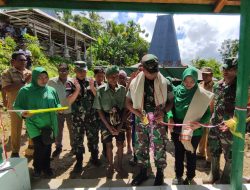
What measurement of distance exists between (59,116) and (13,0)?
2309 mm

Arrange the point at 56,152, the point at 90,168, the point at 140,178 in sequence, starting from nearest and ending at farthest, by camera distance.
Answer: the point at 140,178 < the point at 90,168 < the point at 56,152

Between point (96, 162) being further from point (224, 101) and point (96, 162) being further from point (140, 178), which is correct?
point (224, 101)

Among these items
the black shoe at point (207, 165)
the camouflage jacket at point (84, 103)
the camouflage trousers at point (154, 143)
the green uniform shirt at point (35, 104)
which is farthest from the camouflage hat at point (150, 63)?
the black shoe at point (207, 165)

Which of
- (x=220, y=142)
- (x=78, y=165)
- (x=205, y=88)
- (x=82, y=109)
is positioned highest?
(x=205, y=88)

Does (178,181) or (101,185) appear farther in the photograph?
(101,185)

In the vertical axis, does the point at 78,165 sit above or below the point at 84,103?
below

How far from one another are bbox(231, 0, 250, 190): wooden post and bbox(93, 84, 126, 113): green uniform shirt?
1626 mm

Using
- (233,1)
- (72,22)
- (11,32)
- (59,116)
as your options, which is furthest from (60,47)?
(72,22)

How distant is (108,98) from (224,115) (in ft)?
5.28

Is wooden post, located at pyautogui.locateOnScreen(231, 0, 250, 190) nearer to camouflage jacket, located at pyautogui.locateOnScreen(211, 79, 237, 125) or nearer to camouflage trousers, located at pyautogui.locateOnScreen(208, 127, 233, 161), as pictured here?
camouflage trousers, located at pyautogui.locateOnScreen(208, 127, 233, 161)

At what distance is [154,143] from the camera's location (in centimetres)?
361

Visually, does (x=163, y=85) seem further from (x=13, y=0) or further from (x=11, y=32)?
(x=11, y=32)

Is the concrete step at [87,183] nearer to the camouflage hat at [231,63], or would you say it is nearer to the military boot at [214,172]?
the military boot at [214,172]

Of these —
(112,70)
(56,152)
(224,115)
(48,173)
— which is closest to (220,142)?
(224,115)
